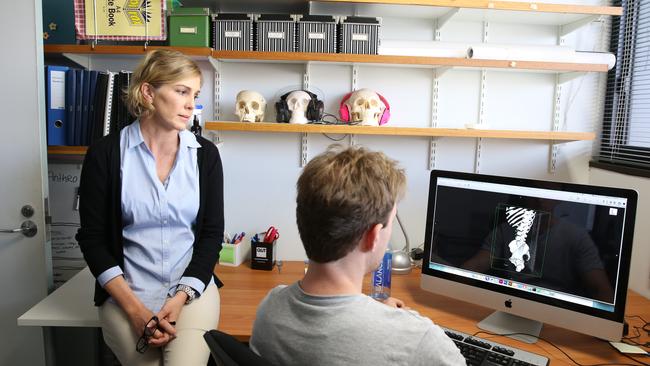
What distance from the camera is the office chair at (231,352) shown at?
0.74 metres

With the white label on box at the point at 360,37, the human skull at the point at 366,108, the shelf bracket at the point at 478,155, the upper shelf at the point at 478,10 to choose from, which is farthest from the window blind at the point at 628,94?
the white label on box at the point at 360,37

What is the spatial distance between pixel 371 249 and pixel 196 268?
84cm

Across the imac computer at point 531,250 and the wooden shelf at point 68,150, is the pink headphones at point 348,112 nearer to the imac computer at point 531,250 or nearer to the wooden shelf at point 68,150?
the imac computer at point 531,250

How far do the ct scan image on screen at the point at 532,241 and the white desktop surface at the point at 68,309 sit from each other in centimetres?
120

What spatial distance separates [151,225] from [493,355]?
110 cm

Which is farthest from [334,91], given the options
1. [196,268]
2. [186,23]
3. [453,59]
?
[196,268]

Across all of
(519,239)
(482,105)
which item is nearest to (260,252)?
(519,239)

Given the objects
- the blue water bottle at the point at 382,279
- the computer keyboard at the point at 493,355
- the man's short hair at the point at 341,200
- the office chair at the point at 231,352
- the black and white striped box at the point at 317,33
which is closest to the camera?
the office chair at the point at 231,352

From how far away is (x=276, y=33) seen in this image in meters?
1.91

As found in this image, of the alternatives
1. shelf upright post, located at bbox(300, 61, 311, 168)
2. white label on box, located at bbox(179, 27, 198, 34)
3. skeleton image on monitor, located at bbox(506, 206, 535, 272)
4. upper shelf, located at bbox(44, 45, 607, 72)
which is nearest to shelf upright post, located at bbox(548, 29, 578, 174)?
upper shelf, located at bbox(44, 45, 607, 72)

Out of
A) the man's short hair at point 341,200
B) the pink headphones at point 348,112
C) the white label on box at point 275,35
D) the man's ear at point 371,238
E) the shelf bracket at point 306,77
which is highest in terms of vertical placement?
the white label on box at point 275,35

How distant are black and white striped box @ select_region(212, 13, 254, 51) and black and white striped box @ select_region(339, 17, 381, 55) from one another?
0.37m

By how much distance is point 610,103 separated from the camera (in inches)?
86.4

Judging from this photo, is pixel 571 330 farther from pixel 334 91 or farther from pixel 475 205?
pixel 334 91
